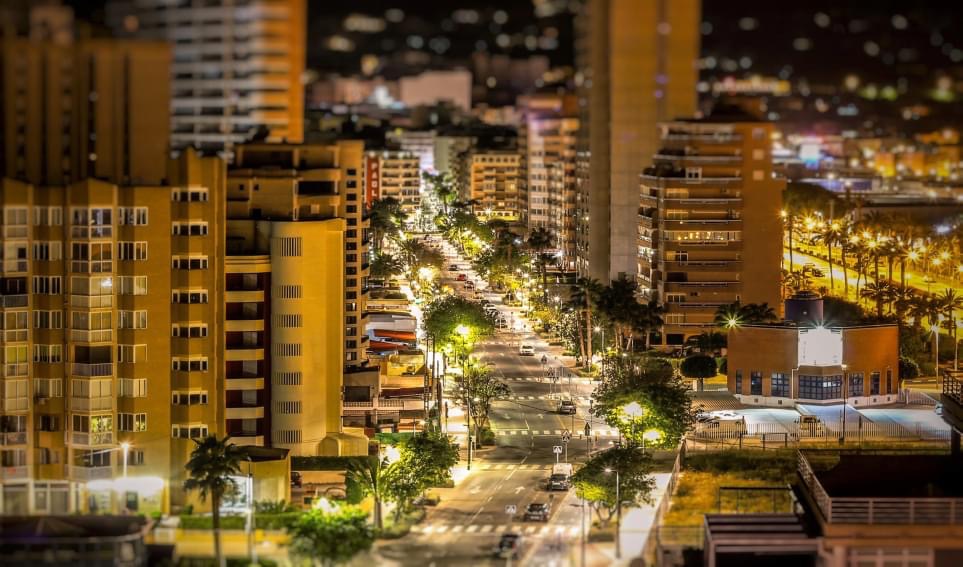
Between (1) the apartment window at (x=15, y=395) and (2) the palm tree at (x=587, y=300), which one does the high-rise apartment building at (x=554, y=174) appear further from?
(1) the apartment window at (x=15, y=395)

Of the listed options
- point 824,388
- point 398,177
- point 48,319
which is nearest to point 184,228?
point 48,319

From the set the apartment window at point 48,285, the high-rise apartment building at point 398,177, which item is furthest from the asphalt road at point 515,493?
the high-rise apartment building at point 398,177

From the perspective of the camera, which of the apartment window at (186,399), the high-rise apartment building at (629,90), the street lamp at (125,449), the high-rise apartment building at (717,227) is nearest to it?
the street lamp at (125,449)

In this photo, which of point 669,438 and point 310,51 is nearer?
point 669,438

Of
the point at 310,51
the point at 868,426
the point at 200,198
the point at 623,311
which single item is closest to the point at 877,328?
the point at 868,426

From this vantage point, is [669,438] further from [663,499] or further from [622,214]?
[622,214]

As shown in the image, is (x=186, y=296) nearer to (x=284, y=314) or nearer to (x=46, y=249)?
(x=46, y=249)
